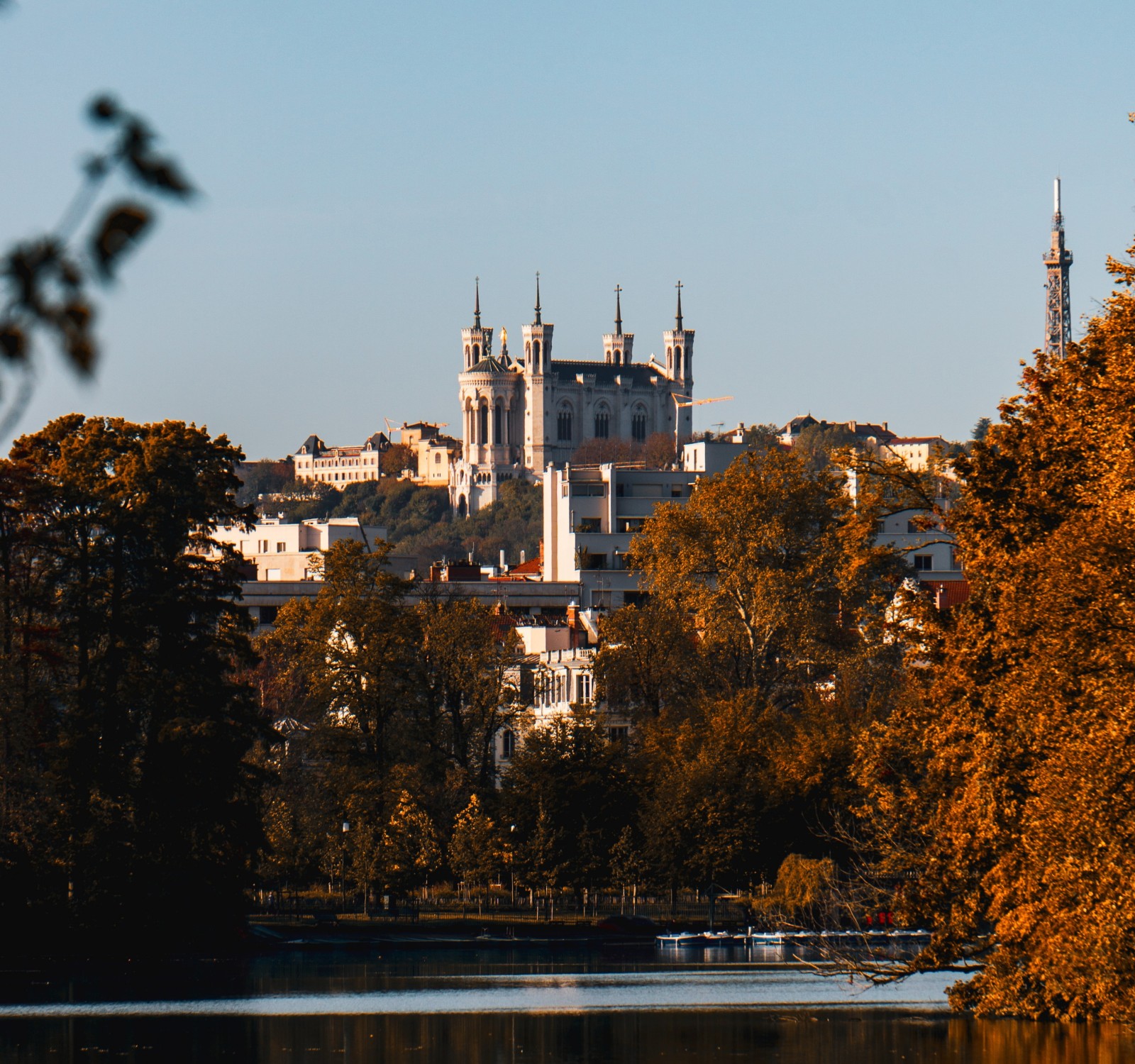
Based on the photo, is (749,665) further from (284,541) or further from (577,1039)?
(284,541)

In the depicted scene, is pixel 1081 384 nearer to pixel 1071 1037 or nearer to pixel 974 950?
pixel 974 950

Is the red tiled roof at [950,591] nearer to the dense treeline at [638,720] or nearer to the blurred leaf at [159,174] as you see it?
the dense treeline at [638,720]

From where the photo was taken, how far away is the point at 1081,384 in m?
31.5

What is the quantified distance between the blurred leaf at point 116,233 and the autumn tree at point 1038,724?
21264mm

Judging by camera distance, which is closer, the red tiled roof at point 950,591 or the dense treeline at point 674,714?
the dense treeline at point 674,714

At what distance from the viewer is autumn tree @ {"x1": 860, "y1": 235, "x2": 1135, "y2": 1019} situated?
2572cm

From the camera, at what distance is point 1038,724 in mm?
27953

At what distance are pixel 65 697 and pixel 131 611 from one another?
288 centimetres

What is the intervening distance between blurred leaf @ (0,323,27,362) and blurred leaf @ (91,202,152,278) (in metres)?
0.26

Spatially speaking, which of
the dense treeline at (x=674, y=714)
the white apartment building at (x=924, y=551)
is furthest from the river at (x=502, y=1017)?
the white apartment building at (x=924, y=551)

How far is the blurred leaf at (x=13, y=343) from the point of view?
5.10 m

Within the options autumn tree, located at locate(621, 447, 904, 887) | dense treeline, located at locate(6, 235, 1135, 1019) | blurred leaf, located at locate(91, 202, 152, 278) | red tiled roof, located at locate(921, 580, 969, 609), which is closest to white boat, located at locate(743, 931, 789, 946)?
dense treeline, located at locate(6, 235, 1135, 1019)

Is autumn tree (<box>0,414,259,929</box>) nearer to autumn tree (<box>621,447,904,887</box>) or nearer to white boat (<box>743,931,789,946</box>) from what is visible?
autumn tree (<box>621,447,904,887</box>)

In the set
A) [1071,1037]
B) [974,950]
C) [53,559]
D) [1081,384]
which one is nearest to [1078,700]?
[1081,384]
